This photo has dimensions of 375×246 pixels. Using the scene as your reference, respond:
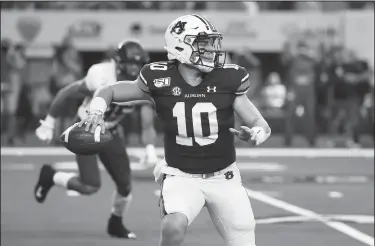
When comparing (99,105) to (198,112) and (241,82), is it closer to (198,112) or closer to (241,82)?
(198,112)

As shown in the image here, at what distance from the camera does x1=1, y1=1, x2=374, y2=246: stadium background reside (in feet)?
29.3

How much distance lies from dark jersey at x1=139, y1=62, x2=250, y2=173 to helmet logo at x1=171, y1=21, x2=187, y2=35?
0.72 ft

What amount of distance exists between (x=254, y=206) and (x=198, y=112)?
4.85 metres

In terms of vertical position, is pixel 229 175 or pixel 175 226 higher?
pixel 229 175

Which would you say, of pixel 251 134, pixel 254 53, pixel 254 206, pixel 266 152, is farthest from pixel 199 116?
pixel 254 53

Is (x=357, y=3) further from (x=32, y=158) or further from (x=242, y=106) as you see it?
(x=242, y=106)

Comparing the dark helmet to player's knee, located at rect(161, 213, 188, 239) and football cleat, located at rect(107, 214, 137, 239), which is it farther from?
player's knee, located at rect(161, 213, 188, 239)

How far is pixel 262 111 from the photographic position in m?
17.9

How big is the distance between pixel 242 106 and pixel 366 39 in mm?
14661

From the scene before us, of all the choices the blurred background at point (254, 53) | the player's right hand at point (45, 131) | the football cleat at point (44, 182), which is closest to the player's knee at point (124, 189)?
the player's right hand at point (45, 131)

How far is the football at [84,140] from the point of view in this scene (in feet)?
18.1

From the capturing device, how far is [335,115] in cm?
1834

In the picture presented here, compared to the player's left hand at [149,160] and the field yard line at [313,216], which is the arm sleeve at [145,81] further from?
the field yard line at [313,216]

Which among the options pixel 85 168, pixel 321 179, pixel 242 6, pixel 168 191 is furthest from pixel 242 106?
pixel 242 6
